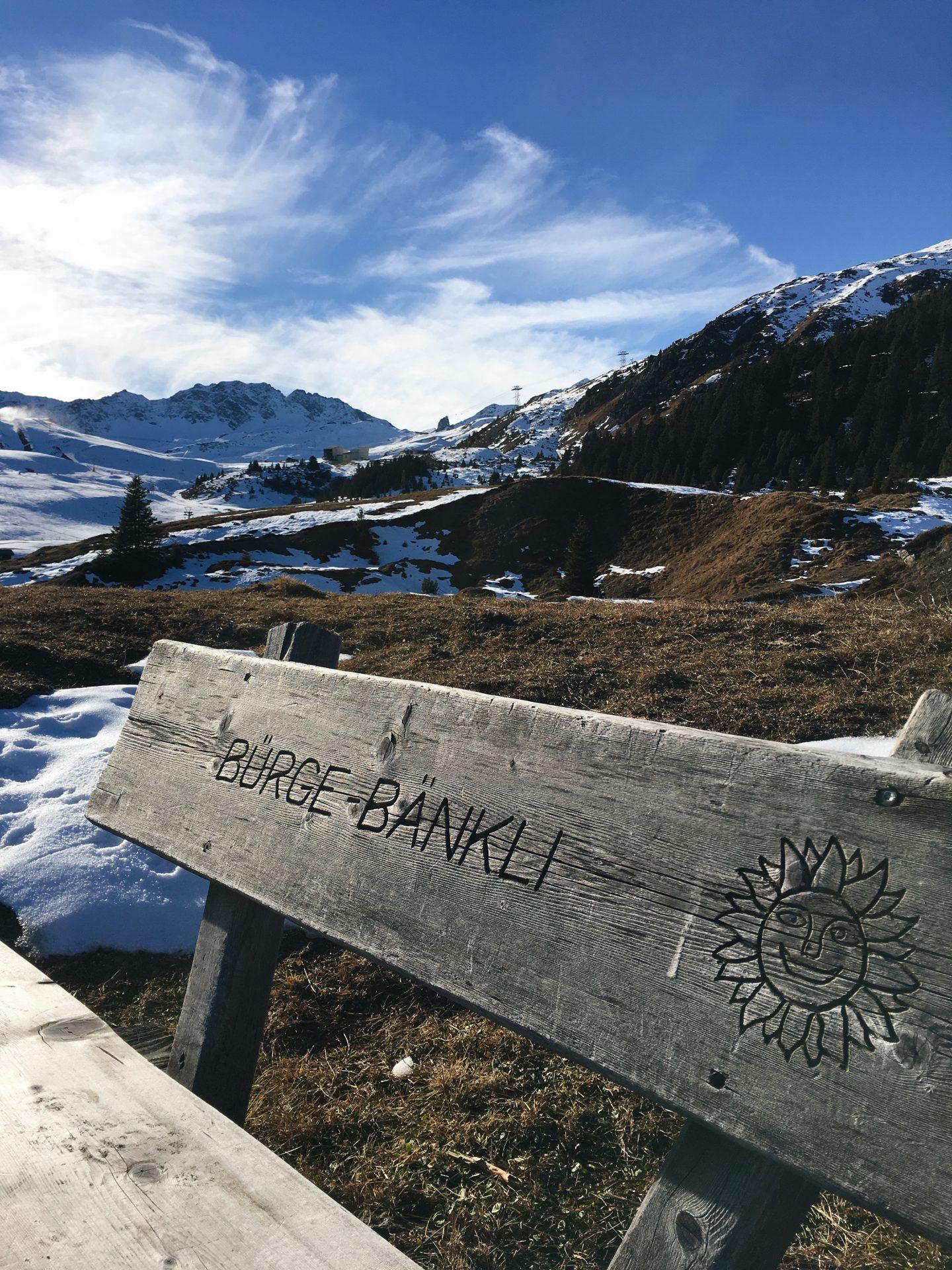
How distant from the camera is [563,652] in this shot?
28.6 feet

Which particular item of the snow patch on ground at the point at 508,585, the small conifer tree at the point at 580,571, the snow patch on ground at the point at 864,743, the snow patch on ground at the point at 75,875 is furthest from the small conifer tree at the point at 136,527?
the snow patch on ground at the point at 864,743

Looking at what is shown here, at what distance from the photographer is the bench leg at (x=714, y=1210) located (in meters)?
1.23

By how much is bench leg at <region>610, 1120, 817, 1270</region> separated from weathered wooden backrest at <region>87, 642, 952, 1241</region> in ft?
0.36

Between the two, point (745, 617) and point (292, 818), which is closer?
point (292, 818)

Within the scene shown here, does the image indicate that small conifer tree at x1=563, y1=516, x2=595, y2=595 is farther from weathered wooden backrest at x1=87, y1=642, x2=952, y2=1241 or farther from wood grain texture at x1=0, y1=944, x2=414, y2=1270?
wood grain texture at x1=0, y1=944, x2=414, y2=1270

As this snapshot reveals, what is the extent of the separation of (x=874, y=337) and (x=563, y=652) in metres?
106

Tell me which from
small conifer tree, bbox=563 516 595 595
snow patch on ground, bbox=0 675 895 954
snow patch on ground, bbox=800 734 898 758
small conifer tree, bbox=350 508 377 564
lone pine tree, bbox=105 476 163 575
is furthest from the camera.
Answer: small conifer tree, bbox=350 508 377 564

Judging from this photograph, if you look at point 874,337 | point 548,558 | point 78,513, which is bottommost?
point 78,513

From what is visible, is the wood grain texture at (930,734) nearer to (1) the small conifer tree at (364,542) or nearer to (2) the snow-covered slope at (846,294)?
(1) the small conifer tree at (364,542)

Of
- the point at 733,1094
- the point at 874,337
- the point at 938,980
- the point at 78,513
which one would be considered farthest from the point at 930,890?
the point at 78,513

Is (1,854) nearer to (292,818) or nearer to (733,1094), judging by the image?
(292,818)

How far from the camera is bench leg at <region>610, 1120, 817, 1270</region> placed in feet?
4.05

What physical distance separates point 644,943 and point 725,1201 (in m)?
0.44

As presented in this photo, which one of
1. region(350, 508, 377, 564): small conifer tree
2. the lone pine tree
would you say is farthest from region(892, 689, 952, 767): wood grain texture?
region(350, 508, 377, 564): small conifer tree
